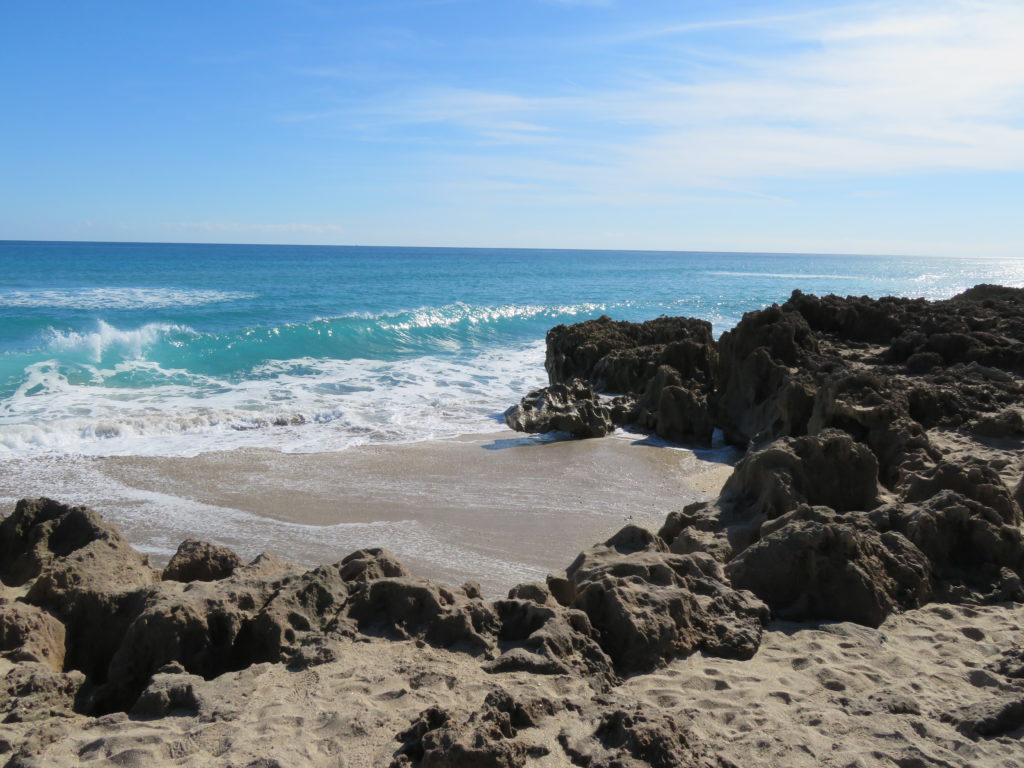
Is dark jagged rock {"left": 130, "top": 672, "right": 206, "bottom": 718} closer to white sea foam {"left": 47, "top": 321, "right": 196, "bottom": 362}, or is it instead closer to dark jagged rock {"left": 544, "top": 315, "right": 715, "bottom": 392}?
dark jagged rock {"left": 544, "top": 315, "right": 715, "bottom": 392}

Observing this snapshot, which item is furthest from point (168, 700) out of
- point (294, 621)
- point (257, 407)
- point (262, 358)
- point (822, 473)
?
point (262, 358)

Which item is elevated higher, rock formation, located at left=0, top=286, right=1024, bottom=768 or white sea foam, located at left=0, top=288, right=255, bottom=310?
white sea foam, located at left=0, top=288, right=255, bottom=310

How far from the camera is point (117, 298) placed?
33938 millimetres

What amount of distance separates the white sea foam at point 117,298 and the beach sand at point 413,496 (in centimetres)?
2305

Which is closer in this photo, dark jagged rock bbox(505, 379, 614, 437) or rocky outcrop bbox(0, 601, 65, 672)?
rocky outcrop bbox(0, 601, 65, 672)

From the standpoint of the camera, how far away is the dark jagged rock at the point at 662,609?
Result: 12.8ft

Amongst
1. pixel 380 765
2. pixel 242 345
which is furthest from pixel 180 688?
pixel 242 345

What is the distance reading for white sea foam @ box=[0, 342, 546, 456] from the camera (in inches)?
444

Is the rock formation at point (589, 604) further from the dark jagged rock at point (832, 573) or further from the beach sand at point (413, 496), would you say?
the beach sand at point (413, 496)

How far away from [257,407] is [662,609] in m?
11.1

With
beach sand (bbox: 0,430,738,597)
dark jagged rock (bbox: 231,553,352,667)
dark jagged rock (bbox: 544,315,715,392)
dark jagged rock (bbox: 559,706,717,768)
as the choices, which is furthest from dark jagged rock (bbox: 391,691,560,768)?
dark jagged rock (bbox: 544,315,715,392)

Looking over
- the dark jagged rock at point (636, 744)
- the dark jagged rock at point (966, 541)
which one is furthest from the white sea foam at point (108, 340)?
the dark jagged rock at point (636, 744)

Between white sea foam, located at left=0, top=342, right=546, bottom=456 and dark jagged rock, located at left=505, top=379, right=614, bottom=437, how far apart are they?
0.62 metres

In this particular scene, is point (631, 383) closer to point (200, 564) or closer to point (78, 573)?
point (200, 564)
